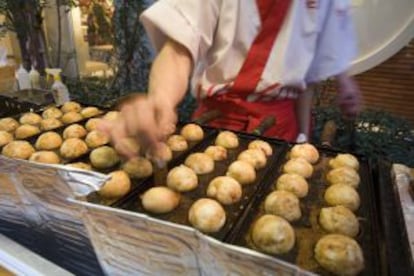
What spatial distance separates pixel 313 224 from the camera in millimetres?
771

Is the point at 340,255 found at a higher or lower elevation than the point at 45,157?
lower

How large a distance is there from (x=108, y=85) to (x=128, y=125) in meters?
3.02

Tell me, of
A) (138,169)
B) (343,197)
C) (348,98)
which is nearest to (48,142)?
(138,169)

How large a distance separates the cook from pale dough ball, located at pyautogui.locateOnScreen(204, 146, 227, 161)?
22cm

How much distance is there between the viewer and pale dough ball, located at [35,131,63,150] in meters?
1.11

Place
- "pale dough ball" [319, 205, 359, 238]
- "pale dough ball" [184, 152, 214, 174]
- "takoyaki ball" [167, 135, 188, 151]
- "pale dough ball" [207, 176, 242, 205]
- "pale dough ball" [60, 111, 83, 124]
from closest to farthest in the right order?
"pale dough ball" [319, 205, 359, 238] → "pale dough ball" [207, 176, 242, 205] → "pale dough ball" [184, 152, 214, 174] → "takoyaki ball" [167, 135, 188, 151] → "pale dough ball" [60, 111, 83, 124]

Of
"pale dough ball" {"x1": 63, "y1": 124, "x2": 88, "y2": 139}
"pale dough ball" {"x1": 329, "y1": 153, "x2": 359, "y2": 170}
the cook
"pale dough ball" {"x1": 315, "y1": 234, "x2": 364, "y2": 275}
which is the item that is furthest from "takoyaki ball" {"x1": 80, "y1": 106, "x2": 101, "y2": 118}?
"pale dough ball" {"x1": 315, "y1": 234, "x2": 364, "y2": 275}

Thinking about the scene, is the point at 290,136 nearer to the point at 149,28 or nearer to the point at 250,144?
the point at 250,144

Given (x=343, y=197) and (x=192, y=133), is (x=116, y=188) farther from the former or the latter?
(x=343, y=197)

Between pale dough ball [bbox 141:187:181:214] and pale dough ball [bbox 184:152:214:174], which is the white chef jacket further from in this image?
pale dough ball [bbox 141:187:181:214]

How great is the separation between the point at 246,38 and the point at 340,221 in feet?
2.21

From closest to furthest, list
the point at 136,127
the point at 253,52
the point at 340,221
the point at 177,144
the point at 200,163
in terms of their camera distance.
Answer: the point at 136,127 < the point at 340,221 < the point at 200,163 < the point at 177,144 < the point at 253,52

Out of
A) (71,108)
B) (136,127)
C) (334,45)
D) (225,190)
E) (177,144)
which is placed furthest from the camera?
(71,108)

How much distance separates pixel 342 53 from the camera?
132cm
